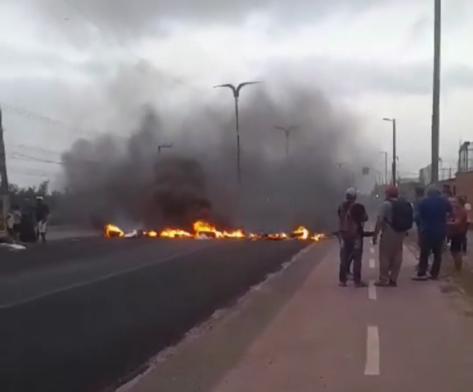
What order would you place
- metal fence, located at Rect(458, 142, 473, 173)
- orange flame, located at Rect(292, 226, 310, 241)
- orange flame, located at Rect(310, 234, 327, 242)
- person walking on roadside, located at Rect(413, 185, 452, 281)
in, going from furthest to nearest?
metal fence, located at Rect(458, 142, 473, 173) < orange flame, located at Rect(292, 226, 310, 241) < orange flame, located at Rect(310, 234, 327, 242) < person walking on roadside, located at Rect(413, 185, 452, 281)

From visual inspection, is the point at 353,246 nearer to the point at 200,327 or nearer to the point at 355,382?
the point at 200,327

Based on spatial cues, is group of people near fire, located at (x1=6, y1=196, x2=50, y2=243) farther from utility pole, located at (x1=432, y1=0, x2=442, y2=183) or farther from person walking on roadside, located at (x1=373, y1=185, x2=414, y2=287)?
person walking on roadside, located at (x1=373, y1=185, x2=414, y2=287)

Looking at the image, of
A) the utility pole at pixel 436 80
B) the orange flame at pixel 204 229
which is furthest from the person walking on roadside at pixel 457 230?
the orange flame at pixel 204 229

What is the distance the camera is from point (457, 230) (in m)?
17.8

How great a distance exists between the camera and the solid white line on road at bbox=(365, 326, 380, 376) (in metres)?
8.57

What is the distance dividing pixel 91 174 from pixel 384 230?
102ft

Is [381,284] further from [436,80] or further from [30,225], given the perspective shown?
[30,225]

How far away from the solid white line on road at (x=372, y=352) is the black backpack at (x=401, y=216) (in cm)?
459

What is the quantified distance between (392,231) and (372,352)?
20.7 feet

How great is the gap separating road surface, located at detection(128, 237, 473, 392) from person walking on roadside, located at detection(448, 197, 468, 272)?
2286mm

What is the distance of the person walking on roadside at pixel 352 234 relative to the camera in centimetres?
1573

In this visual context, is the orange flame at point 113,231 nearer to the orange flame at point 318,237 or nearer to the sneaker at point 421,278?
the orange flame at point 318,237

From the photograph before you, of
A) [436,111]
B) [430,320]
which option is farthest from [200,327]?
[436,111]

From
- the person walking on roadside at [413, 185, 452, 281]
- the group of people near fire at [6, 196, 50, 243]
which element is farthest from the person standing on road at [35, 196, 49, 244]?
the person walking on roadside at [413, 185, 452, 281]
